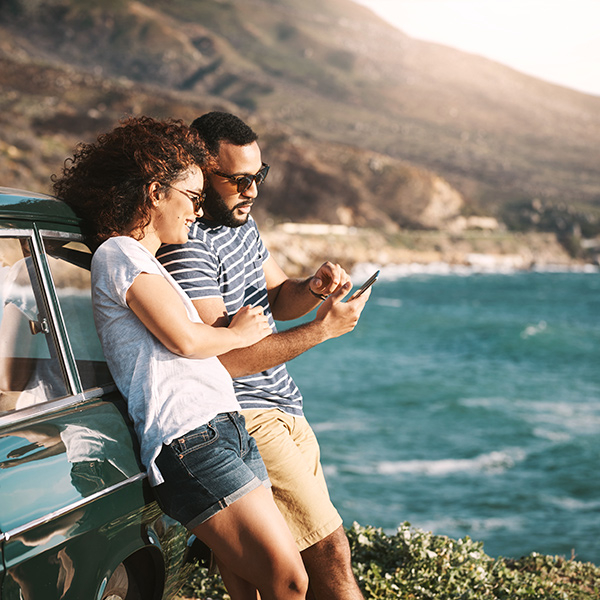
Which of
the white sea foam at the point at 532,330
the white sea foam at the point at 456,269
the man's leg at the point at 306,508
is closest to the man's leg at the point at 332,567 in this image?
the man's leg at the point at 306,508

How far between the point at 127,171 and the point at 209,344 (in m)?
0.69

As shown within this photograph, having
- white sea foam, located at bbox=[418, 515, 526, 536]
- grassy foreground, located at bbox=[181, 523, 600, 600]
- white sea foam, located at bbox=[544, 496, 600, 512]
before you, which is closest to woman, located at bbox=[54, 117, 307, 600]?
grassy foreground, located at bbox=[181, 523, 600, 600]

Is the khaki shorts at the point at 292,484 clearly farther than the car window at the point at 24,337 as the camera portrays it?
Yes

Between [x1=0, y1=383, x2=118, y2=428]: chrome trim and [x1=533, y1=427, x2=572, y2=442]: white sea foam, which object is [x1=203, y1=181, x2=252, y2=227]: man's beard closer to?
[x1=0, y1=383, x2=118, y2=428]: chrome trim

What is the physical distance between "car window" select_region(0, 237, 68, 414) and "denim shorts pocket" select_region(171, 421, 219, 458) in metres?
0.47

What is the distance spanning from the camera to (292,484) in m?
2.85

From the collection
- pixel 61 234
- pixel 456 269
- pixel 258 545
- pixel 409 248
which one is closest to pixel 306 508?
pixel 258 545

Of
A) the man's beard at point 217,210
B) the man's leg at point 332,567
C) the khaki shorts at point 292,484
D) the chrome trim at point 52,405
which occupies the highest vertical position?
the man's beard at point 217,210

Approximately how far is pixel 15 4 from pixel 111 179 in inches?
8480

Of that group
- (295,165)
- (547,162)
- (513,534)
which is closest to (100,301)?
(513,534)

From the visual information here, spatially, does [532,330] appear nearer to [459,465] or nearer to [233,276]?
[459,465]

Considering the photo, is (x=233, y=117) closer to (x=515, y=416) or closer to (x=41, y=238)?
(x=41, y=238)

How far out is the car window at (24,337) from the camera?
248 cm

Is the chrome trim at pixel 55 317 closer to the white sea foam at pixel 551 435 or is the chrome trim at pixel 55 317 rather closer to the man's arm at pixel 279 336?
the man's arm at pixel 279 336
